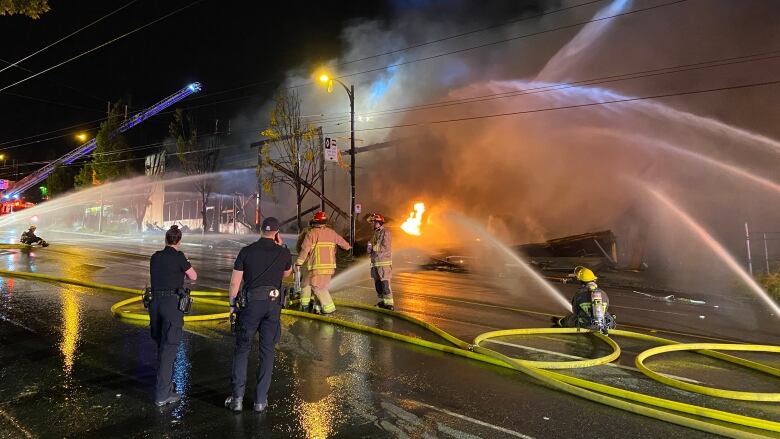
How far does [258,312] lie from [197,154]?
32781mm

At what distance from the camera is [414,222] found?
22203mm

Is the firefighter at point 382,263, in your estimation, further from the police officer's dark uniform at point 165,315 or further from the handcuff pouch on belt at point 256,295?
the police officer's dark uniform at point 165,315

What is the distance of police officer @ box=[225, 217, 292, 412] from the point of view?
3.83 metres

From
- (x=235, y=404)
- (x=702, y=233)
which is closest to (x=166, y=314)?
(x=235, y=404)

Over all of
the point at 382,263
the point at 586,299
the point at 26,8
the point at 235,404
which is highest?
the point at 26,8

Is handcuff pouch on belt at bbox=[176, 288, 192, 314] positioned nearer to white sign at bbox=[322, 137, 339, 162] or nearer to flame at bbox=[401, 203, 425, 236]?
white sign at bbox=[322, 137, 339, 162]

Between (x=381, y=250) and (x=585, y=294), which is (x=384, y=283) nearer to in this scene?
(x=381, y=250)

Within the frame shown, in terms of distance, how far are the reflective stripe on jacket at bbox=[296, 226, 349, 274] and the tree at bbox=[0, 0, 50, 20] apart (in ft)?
17.1

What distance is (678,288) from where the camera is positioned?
40.9 feet

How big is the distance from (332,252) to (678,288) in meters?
10.0

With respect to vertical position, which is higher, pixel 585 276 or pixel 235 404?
pixel 585 276

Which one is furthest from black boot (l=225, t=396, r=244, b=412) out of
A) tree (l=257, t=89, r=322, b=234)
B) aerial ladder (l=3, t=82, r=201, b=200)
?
aerial ladder (l=3, t=82, r=201, b=200)

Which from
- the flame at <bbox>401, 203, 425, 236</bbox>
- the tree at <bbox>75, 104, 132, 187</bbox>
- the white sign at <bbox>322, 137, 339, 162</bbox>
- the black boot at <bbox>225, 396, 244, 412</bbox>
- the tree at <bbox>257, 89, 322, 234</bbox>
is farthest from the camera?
the tree at <bbox>75, 104, 132, 187</bbox>

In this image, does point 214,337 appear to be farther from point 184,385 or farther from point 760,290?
point 760,290
